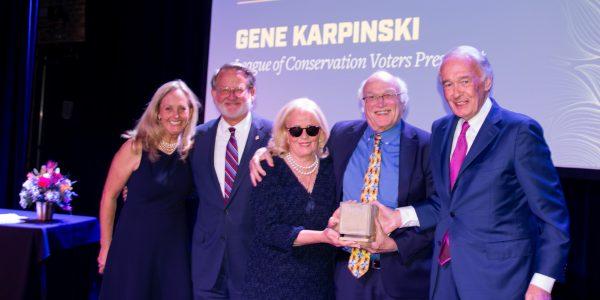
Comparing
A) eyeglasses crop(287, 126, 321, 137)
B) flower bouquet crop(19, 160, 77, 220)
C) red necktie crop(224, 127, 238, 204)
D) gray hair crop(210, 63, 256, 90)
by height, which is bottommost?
flower bouquet crop(19, 160, 77, 220)

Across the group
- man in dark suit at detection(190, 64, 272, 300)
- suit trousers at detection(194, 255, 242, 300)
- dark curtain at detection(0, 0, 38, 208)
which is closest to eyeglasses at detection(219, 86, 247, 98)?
man in dark suit at detection(190, 64, 272, 300)

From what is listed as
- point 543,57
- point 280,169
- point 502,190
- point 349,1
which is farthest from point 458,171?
point 349,1

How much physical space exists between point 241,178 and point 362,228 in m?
0.93

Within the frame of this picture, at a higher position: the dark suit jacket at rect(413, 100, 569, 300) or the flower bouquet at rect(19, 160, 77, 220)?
the dark suit jacket at rect(413, 100, 569, 300)

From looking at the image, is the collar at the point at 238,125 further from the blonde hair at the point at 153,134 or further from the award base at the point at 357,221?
the award base at the point at 357,221

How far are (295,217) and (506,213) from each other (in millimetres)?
956

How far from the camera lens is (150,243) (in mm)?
2691

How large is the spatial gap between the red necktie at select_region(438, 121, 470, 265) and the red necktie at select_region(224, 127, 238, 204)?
127 centimetres

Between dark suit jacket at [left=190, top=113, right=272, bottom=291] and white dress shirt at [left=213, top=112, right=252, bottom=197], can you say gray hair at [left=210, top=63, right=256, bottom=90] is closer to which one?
white dress shirt at [left=213, top=112, right=252, bottom=197]

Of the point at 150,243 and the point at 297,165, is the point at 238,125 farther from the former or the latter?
the point at 150,243

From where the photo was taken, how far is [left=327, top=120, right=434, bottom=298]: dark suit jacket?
2.18 meters

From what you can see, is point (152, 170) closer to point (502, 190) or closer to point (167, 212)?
point (167, 212)

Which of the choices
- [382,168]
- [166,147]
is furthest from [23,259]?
[382,168]

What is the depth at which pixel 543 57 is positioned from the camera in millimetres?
2934
